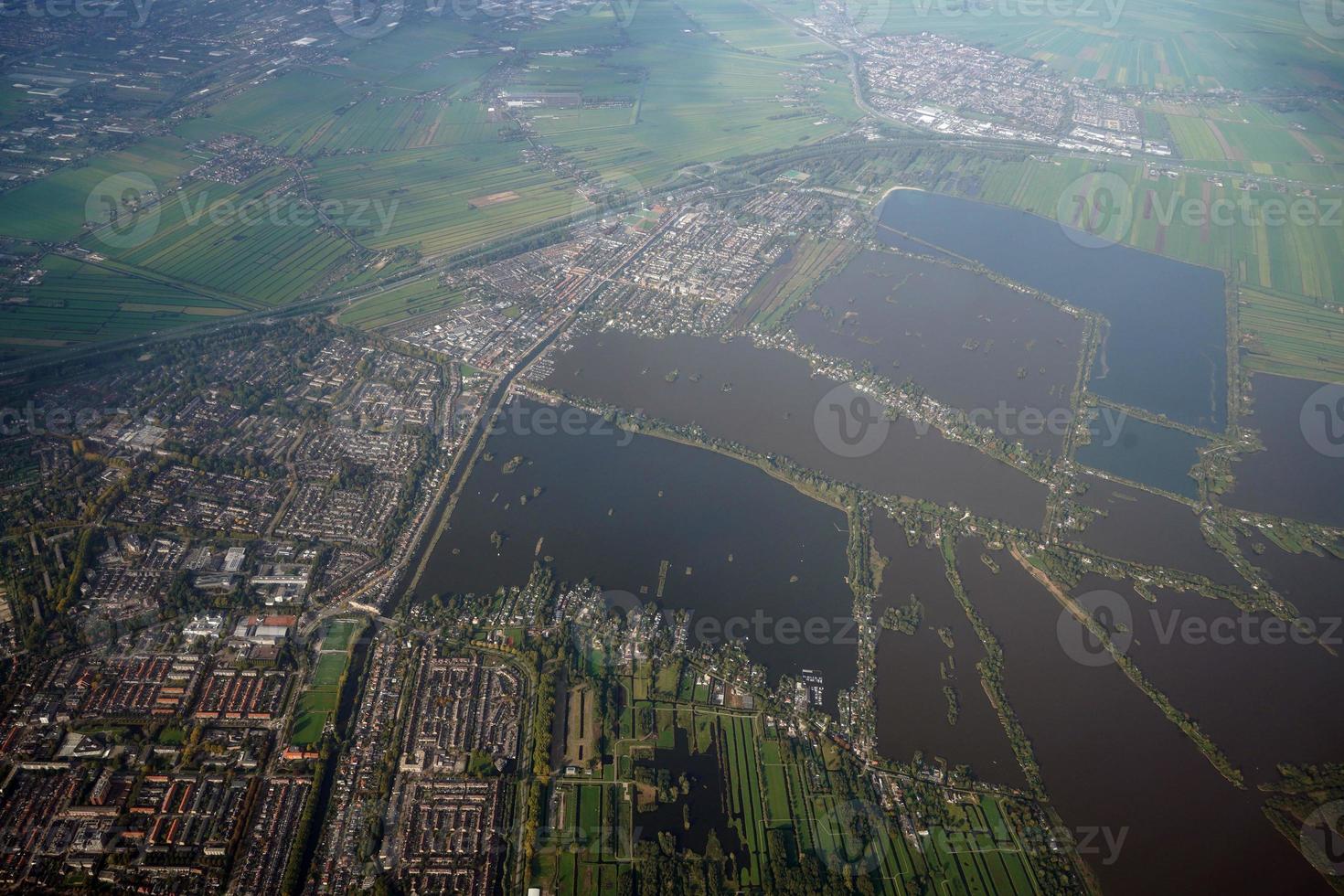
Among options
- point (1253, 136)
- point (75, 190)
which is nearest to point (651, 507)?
point (75, 190)

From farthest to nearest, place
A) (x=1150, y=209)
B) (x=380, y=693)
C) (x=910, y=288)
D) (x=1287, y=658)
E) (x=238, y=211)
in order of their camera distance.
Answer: (x=1150, y=209), (x=238, y=211), (x=910, y=288), (x=1287, y=658), (x=380, y=693)

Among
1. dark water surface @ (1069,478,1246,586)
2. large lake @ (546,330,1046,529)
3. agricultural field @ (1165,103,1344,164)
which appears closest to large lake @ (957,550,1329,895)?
dark water surface @ (1069,478,1246,586)

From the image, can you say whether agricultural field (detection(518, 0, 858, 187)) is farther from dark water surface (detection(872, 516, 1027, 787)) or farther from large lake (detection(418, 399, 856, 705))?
A: dark water surface (detection(872, 516, 1027, 787))

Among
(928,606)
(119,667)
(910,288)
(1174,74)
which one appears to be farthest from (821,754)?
(1174,74)

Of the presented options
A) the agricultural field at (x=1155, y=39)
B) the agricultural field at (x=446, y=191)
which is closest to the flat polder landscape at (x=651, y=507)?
the agricultural field at (x=446, y=191)

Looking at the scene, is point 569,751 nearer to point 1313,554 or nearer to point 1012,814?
point 1012,814

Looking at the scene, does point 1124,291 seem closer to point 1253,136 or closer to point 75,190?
point 1253,136
